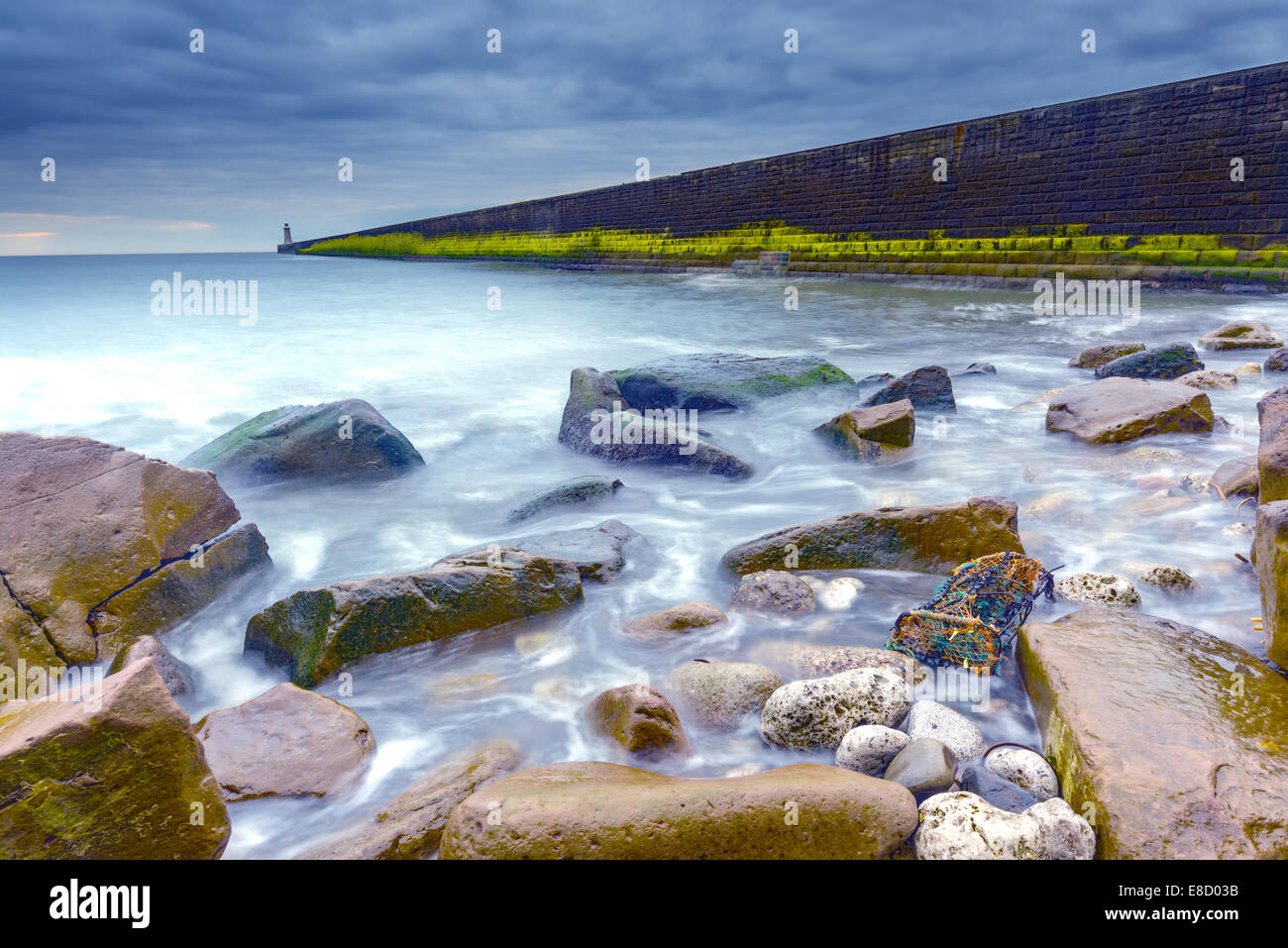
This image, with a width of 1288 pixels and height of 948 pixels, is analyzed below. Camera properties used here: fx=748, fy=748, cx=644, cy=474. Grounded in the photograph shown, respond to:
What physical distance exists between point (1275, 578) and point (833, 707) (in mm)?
1382

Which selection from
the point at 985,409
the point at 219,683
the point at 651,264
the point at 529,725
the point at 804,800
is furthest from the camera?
the point at 651,264

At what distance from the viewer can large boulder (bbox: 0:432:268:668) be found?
9.27 feet

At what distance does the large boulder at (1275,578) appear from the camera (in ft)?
7.27

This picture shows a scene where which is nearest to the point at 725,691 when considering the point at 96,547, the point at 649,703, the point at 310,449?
the point at 649,703

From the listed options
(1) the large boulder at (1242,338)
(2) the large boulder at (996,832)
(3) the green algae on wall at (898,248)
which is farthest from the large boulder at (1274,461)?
(3) the green algae on wall at (898,248)

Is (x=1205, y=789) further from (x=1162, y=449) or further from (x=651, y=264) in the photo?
(x=651, y=264)

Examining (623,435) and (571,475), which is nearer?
(623,435)

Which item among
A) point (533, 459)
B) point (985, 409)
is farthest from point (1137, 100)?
point (533, 459)

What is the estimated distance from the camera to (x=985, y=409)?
7.02m

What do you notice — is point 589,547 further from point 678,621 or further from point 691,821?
point 691,821

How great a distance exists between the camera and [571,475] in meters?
5.66

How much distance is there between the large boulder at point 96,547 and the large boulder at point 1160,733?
3376mm

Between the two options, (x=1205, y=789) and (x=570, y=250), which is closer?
(x=1205, y=789)

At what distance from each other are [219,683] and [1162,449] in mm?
5477
